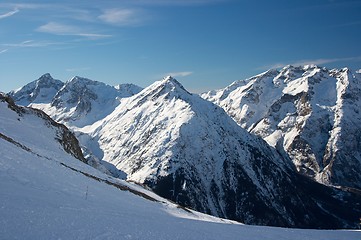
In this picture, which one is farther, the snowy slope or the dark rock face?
the dark rock face

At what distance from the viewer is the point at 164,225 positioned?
17766mm

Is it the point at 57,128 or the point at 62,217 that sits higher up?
the point at 57,128

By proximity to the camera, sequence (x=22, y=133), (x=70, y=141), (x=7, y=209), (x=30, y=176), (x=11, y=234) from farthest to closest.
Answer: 1. (x=70, y=141)
2. (x=22, y=133)
3. (x=30, y=176)
4. (x=7, y=209)
5. (x=11, y=234)

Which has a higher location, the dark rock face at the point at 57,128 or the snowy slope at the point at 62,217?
the dark rock face at the point at 57,128

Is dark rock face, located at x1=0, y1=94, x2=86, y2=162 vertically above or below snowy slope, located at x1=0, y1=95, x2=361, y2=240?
above

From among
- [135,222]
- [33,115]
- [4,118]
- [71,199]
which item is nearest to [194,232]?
[135,222]

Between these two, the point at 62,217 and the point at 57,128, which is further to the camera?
the point at 57,128

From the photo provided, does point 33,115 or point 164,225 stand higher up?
point 33,115

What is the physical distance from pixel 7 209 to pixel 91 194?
37.4ft

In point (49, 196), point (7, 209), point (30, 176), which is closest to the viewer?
point (7, 209)

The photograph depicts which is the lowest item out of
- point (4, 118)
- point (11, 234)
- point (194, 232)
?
point (11, 234)

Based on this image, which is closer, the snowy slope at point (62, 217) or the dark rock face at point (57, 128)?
the snowy slope at point (62, 217)

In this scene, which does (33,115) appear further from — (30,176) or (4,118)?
(30,176)

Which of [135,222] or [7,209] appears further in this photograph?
[135,222]
